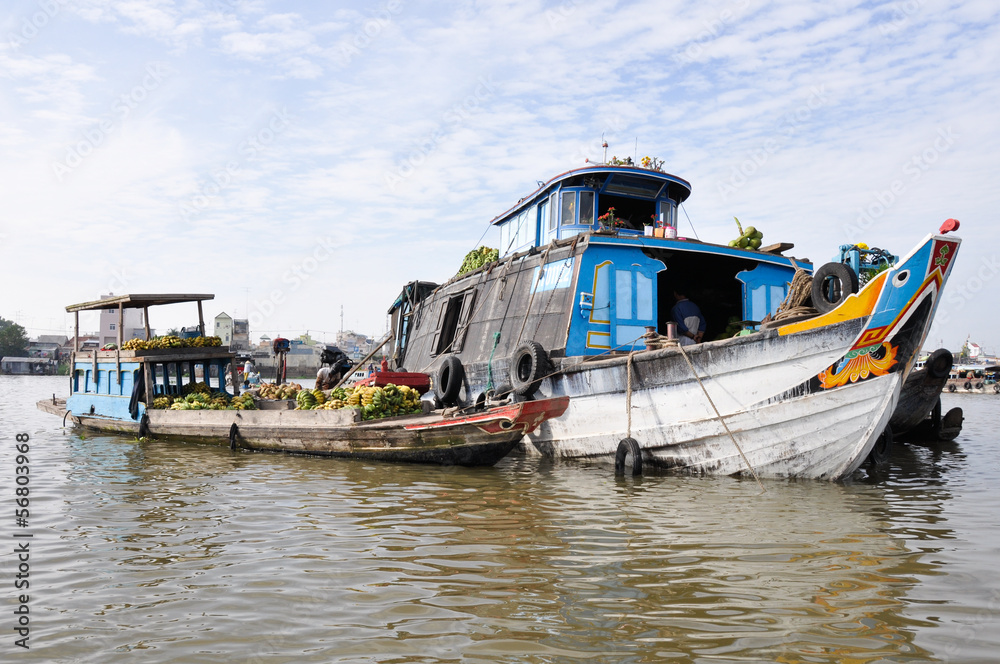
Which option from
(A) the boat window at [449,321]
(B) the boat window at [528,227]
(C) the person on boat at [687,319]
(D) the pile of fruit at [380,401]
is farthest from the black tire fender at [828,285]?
(A) the boat window at [449,321]

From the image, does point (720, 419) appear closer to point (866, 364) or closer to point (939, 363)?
point (866, 364)

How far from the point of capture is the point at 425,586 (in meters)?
4.70

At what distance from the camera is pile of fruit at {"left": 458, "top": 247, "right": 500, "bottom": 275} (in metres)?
16.7

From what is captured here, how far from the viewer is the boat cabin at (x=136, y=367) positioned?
1409 cm

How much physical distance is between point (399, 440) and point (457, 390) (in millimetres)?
2289

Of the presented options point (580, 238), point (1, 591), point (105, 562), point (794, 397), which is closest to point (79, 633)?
point (1, 591)

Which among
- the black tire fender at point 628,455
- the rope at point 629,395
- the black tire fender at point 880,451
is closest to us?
the black tire fender at point 628,455

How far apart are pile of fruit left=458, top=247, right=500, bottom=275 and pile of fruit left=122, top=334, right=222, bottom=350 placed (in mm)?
6224

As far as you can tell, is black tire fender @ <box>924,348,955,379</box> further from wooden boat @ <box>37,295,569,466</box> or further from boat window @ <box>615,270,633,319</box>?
wooden boat @ <box>37,295,569,466</box>

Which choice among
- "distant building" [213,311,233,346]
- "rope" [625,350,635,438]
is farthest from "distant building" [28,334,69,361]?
"rope" [625,350,635,438]

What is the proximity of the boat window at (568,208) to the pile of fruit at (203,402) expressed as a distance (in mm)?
7467

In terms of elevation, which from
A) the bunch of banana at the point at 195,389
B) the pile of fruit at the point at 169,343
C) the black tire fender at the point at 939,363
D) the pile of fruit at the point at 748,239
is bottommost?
the bunch of banana at the point at 195,389

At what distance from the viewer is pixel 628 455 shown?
9.04m

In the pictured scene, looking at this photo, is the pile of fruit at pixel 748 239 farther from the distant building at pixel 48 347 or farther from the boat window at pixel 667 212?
the distant building at pixel 48 347
